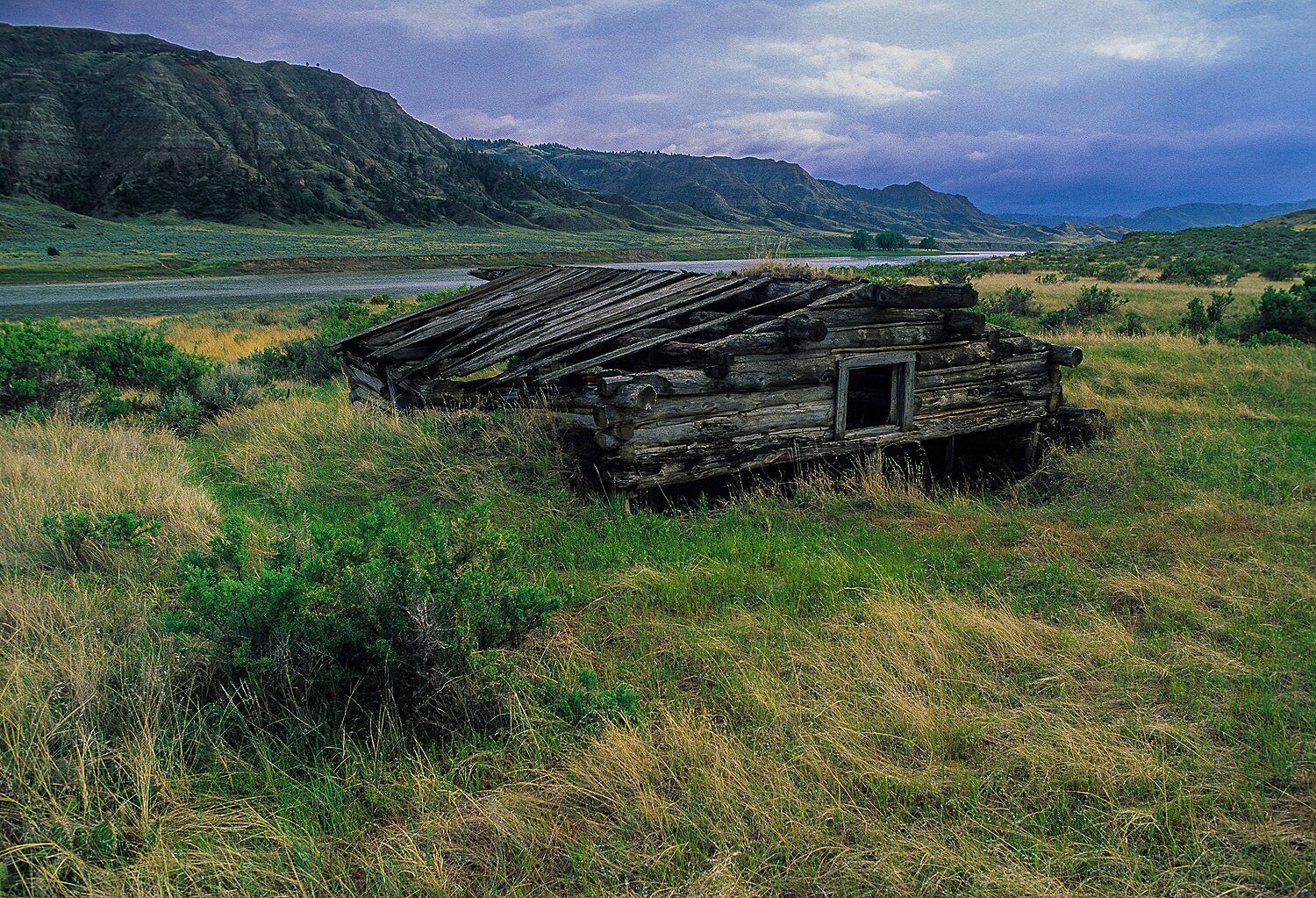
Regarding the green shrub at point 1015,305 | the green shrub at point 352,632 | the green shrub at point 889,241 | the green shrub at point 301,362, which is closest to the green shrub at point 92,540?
the green shrub at point 352,632

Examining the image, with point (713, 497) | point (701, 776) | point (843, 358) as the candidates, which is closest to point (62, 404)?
point (713, 497)

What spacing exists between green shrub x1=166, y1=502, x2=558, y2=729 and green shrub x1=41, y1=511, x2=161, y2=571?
1516 mm

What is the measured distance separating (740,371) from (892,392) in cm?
228

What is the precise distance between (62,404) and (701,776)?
1018 cm

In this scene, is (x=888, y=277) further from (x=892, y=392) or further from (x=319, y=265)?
(x=319, y=265)

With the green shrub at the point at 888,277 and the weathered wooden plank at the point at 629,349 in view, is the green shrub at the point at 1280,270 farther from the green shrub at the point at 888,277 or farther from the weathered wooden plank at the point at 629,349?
the weathered wooden plank at the point at 629,349

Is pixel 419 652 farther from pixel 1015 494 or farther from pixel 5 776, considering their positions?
pixel 1015 494

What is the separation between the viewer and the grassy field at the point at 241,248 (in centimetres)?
5419

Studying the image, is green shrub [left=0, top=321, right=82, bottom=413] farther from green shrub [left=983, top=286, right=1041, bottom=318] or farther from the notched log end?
green shrub [left=983, top=286, right=1041, bottom=318]

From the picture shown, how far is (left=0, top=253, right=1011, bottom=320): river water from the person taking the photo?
31984mm

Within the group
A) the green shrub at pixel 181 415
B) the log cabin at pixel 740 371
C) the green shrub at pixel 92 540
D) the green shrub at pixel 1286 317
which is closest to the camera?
the green shrub at pixel 92 540

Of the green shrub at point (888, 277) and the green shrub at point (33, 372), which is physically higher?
the green shrub at point (888, 277)

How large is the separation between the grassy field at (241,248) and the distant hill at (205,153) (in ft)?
23.4

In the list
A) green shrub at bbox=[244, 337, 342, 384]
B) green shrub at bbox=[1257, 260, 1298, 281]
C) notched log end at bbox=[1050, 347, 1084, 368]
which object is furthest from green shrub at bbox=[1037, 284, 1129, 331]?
green shrub at bbox=[244, 337, 342, 384]
